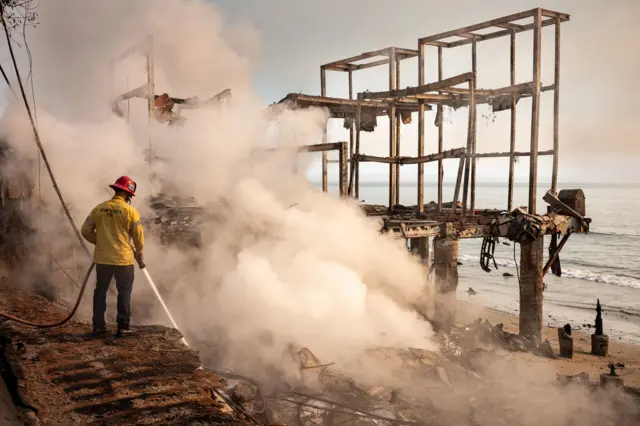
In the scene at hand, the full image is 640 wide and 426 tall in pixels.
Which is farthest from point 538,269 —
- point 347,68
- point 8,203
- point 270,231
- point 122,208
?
point 8,203

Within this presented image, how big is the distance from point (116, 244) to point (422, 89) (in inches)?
330

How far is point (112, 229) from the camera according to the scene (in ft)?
17.5

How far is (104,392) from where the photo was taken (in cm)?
398

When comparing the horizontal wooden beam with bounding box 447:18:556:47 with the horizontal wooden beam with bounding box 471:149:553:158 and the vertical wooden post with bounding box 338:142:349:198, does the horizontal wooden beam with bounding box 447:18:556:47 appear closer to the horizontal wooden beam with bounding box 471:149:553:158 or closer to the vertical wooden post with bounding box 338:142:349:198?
the horizontal wooden beam with bounding box 471:149:553:158

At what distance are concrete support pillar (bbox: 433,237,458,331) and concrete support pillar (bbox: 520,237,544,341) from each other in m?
1.81

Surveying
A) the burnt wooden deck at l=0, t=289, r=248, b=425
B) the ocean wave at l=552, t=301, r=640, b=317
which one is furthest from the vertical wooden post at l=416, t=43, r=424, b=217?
Result: the ocean wave at l=552, t=301, r=640, b=317

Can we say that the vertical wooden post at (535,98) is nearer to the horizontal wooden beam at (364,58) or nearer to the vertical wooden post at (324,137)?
the horizontal wooden beam at (364,58)

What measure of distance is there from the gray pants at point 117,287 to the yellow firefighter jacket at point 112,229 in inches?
4.1

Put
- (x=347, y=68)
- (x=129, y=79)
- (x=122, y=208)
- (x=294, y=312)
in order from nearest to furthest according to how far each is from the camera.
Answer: (x=122, y=208) → (x=294, y=312) → (x=129, y=79) → (x=347, y=68)

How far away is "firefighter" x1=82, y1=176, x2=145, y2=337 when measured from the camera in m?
5.34

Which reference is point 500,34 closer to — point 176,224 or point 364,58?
point 364,58

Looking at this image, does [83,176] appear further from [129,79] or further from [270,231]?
[129,79]

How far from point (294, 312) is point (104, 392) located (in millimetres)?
4613

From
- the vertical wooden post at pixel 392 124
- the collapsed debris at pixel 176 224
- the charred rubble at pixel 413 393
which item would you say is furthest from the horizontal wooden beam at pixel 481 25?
the collapsed debris at pixel 176 224
